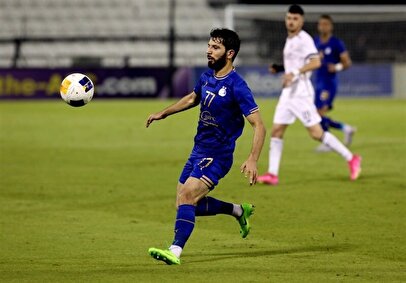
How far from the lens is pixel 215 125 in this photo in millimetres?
8359

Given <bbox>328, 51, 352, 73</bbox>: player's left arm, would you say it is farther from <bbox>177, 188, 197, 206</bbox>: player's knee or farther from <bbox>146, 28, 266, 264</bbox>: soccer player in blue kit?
<bbox>177, 188, 197, 206</bbox>: player's knee

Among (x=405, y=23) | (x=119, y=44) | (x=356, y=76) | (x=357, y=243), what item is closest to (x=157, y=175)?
(x=357, y=243)

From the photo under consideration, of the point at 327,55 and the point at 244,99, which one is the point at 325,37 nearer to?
the point at 327,55

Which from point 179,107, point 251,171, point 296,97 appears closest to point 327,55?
point 296,97

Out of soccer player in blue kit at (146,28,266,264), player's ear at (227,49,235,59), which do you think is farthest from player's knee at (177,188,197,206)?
player's ear at (227,49,235,59)

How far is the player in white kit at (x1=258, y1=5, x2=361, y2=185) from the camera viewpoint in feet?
44.6

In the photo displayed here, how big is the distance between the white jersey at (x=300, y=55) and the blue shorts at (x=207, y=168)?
5.61 m

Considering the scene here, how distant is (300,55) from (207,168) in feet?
19.6

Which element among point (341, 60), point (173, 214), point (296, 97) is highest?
point (341, 60)

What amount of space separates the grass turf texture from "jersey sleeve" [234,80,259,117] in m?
1.25

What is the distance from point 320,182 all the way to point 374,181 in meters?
0.78

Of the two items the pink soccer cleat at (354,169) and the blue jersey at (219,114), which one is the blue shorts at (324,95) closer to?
the pink soccer cleat at (354,169)

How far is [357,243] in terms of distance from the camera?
9.02 m

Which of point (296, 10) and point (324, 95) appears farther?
point (324, 95)
